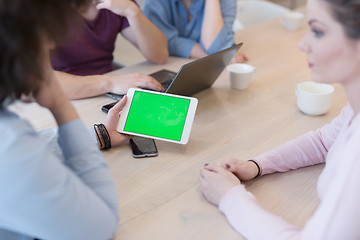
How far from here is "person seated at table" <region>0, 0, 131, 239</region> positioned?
580mm

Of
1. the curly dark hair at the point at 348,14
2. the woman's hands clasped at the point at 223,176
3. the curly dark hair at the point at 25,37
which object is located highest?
the curly dark hair at the point at 348,14

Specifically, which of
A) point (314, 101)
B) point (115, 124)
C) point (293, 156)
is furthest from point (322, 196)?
point (115, 124)

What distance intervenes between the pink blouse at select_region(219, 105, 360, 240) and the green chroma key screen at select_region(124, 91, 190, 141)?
0.80ft

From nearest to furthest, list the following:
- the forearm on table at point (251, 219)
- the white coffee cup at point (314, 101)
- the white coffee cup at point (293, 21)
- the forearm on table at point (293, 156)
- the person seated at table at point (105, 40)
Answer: the forearm on table at point (251, 219)
the forearm on table at point (293, 156)
the white coffee cup at point (314, 101)
the person seated at table at point (105, 40)
the white coffee cup at point (293, 21)

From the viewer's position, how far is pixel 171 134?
1.05 meters

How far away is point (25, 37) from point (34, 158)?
0.19m

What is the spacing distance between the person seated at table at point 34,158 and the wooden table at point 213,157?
2.9 inches

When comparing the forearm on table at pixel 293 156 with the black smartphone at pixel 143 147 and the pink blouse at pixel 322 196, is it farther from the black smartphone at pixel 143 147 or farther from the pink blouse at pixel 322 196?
the black smartphone at pixel 143 147

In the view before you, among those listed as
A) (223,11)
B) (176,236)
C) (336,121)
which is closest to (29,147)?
(176,236)

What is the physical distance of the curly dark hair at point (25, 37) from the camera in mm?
564

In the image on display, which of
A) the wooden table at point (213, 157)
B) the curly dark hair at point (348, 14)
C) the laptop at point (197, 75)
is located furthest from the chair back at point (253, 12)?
the curly dark hair at point (348, 14)

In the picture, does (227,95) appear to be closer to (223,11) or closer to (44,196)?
(223,11)

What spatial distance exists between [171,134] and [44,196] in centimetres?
48

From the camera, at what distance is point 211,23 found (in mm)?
1720
